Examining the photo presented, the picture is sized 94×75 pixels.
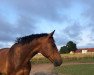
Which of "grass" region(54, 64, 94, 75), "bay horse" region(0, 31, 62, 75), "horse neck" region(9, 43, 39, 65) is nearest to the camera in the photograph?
"bay horse" region(0, 31, 62, 75)

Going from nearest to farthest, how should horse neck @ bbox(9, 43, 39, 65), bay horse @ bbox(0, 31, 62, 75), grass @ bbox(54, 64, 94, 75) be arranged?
bay horse @ bbox(0, 31, 62, 75), horse neck @ bbox(9, 43, 39, 65), grass @ bbox(54, 64, 94, 75)

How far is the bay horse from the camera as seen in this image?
10227mm

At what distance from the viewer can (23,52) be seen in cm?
1048

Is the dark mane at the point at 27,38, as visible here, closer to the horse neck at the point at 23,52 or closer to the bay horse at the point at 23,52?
the bay horse at the point at 23,52

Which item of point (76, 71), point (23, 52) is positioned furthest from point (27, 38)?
point (76, 71)

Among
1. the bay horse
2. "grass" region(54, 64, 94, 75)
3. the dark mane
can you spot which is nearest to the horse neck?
the bay horse

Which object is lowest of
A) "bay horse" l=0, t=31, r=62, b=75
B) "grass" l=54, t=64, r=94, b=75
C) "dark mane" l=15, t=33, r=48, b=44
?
"bay horse" l=0, t=31, r=62, b=75

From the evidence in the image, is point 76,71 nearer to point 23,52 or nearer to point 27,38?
point 27,38

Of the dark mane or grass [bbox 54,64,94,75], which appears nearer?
the dark mane

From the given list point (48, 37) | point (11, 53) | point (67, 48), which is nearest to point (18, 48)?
point (11, 53)

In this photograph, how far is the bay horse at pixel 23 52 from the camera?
10227mm

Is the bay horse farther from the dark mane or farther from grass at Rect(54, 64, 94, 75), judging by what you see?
grass at Rect(54, 64, 94, 75)

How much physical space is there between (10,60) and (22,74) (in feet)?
2.04

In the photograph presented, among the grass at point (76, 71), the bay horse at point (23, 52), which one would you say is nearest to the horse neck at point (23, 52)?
the bay horse at point (23, 52)
